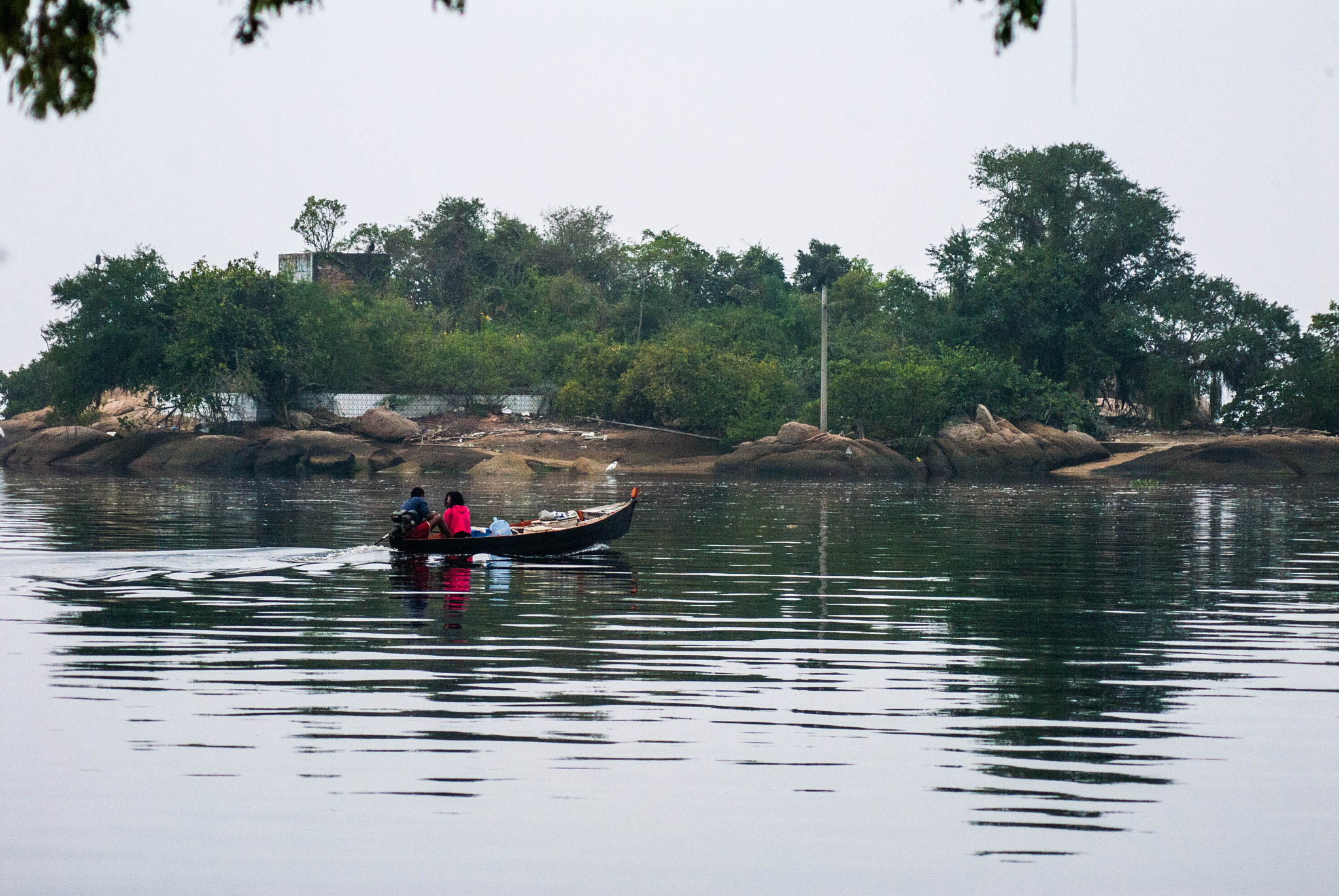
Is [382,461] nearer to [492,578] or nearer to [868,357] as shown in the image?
[868,357]

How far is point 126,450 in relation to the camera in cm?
6397

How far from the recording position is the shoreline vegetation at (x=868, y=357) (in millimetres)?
62281

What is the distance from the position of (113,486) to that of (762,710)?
3933 cm

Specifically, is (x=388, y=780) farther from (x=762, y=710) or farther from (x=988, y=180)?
(x=988, y=180)

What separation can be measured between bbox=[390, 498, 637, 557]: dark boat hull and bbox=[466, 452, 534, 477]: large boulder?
117 feet

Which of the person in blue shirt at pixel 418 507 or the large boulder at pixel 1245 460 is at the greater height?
the large boulder at pixel 1245 460

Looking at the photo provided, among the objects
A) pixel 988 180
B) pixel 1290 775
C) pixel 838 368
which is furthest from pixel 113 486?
pixel 988 180

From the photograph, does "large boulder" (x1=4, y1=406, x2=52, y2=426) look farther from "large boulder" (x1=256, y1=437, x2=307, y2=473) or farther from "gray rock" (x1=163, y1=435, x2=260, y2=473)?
"large boulder" (x1=256, y1=437, x2=307, y2=473)

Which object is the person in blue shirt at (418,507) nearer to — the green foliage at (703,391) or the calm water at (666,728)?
the calm water at (666,728)

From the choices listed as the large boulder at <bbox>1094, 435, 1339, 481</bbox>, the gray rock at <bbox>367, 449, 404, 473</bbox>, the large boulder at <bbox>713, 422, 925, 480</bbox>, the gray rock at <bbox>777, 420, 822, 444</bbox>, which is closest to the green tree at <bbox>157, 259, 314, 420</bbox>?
the gray rock at <bbox>367, 449, 404, 473</bbox>

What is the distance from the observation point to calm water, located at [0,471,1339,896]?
6383 millimetres

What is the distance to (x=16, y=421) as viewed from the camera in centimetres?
7450

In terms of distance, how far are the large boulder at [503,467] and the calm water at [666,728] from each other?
37171 mm

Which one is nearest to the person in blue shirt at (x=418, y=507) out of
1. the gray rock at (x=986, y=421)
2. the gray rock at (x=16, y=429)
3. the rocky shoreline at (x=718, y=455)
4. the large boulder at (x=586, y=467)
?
the rocky shoreline at (x=718, y=455)
